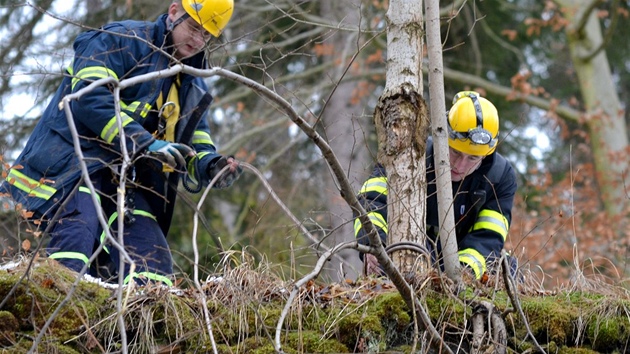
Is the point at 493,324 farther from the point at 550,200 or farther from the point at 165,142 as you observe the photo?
the point at 550,200

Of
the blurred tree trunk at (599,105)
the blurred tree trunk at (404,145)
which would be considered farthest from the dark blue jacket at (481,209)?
the blurred tree trunk at (599,105)

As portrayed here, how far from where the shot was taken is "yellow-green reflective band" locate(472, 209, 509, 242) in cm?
601

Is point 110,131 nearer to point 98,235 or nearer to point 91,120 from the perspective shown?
point 91,120

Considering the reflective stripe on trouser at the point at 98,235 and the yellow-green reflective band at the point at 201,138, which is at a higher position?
the yellow-green reflective band at the point at 201,138

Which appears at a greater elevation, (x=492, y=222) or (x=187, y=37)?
(x=187, y=37)

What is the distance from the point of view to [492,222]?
6.03 meters

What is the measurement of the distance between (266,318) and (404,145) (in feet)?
4.16

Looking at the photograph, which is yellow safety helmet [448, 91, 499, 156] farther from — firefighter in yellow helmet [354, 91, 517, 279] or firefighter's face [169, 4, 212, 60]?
firefighter's face [169, 4, 212, 60]

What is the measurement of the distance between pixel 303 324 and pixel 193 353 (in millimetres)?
563

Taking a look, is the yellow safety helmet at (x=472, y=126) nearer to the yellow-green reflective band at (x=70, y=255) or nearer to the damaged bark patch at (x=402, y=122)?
the damaged bark patch at (x=402, y=122)

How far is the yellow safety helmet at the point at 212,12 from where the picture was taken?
18.0 feet

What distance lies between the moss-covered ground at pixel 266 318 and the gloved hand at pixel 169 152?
29.5 inches

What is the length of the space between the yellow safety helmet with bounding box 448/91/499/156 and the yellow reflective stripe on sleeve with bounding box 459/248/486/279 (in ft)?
2.10

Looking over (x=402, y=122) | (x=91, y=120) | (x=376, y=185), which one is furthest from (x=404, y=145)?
(x=91, y=120)
